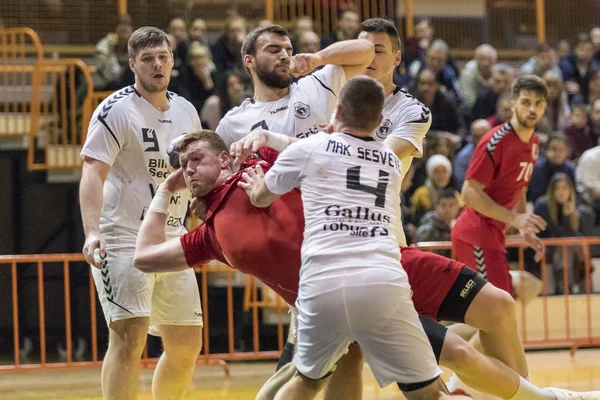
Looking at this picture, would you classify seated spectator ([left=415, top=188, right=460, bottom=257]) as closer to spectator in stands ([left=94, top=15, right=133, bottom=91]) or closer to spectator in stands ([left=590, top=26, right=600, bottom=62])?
spectator in stands ([left=94, top=15, right=133, bottom=91])

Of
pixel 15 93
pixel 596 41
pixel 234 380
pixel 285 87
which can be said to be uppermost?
pixel 596 41

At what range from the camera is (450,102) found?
13000 millimetres

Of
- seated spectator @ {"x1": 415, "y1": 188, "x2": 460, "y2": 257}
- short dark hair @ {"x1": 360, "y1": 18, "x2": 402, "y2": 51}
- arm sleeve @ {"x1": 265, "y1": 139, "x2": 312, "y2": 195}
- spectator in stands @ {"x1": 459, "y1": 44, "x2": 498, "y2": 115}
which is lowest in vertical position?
seated spectator @ {"x1": 415, "y1": 188, "x2": 460, "y2": 257}

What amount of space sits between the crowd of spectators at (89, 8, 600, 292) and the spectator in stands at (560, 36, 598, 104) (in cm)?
1

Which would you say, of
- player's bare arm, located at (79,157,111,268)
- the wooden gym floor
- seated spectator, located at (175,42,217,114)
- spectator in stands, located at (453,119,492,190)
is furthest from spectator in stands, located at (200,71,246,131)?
player's bare arm, located at (79,157,111,268)

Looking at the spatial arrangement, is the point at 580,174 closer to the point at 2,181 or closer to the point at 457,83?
the point at 457,83

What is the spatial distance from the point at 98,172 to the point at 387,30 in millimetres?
1936

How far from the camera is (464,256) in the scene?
792 centimetres

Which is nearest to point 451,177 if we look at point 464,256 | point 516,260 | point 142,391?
point 516,260

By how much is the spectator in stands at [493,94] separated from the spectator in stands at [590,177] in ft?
4.69

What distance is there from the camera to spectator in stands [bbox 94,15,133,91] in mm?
11922

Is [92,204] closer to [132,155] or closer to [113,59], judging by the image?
[132,155]

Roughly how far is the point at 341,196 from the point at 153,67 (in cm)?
200

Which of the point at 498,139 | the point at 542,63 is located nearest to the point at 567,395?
the point at 498,139
